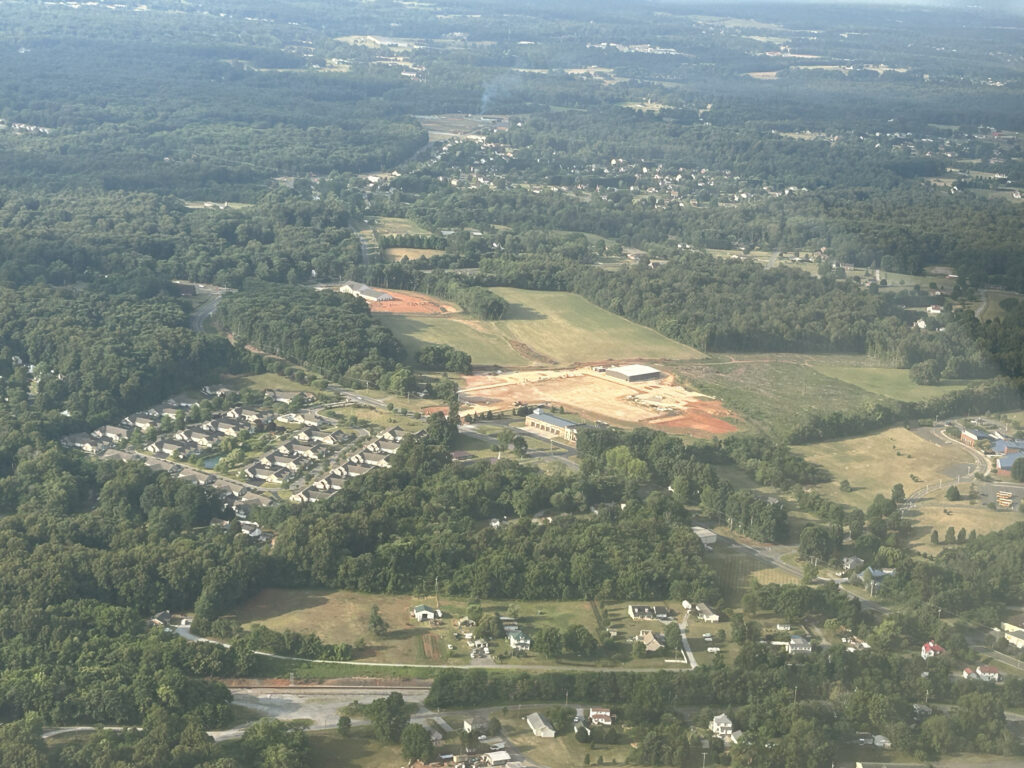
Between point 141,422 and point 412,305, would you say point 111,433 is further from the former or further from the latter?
point 412,305

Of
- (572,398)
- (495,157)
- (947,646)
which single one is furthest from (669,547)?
(495,157)

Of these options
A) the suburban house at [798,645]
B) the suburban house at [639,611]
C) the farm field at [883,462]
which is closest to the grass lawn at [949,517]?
the farm field at [883,462]

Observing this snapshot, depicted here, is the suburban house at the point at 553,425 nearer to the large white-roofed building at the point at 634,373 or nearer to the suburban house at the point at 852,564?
the large white-roofed building at the point at 634,373

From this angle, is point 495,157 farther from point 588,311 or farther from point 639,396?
point 639,396

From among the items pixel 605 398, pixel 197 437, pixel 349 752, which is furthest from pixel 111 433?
pixel 349 752

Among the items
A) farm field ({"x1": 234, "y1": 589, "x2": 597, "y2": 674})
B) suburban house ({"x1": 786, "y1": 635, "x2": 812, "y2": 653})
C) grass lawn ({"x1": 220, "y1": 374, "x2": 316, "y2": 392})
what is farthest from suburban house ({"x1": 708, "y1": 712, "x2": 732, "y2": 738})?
grass lawn ({"x1": 220, "y1": 374, "x2": 316, "y2": 392})

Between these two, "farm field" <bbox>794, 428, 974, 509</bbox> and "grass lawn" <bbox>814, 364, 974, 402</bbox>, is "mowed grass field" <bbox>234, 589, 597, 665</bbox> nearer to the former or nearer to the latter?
"farm field" <bbox>794, 428, 974, 509</bbox>
